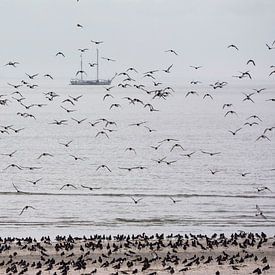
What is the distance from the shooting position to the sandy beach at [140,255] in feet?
95.7

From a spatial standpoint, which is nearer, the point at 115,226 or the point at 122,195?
the point at 115,226

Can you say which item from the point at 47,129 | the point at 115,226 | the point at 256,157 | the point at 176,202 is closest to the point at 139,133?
the point at 47,129

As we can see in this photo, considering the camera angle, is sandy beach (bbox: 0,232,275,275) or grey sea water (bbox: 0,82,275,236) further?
grey sea water (bbox: 0,82,275,236)

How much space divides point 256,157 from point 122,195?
115 feet

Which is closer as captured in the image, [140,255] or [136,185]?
[140,255]

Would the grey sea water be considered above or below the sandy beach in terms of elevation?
above

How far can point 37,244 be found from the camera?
33.2m

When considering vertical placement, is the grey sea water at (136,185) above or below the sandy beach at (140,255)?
above

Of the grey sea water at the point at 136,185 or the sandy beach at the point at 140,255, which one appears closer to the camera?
the sandy beach at the point at 140,255

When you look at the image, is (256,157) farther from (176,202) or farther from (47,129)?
(47,129)

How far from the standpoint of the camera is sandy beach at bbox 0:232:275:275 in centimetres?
2917

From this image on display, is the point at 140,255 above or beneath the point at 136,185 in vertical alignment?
beneath

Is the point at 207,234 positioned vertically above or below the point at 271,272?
above

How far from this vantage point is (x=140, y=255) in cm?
3167
